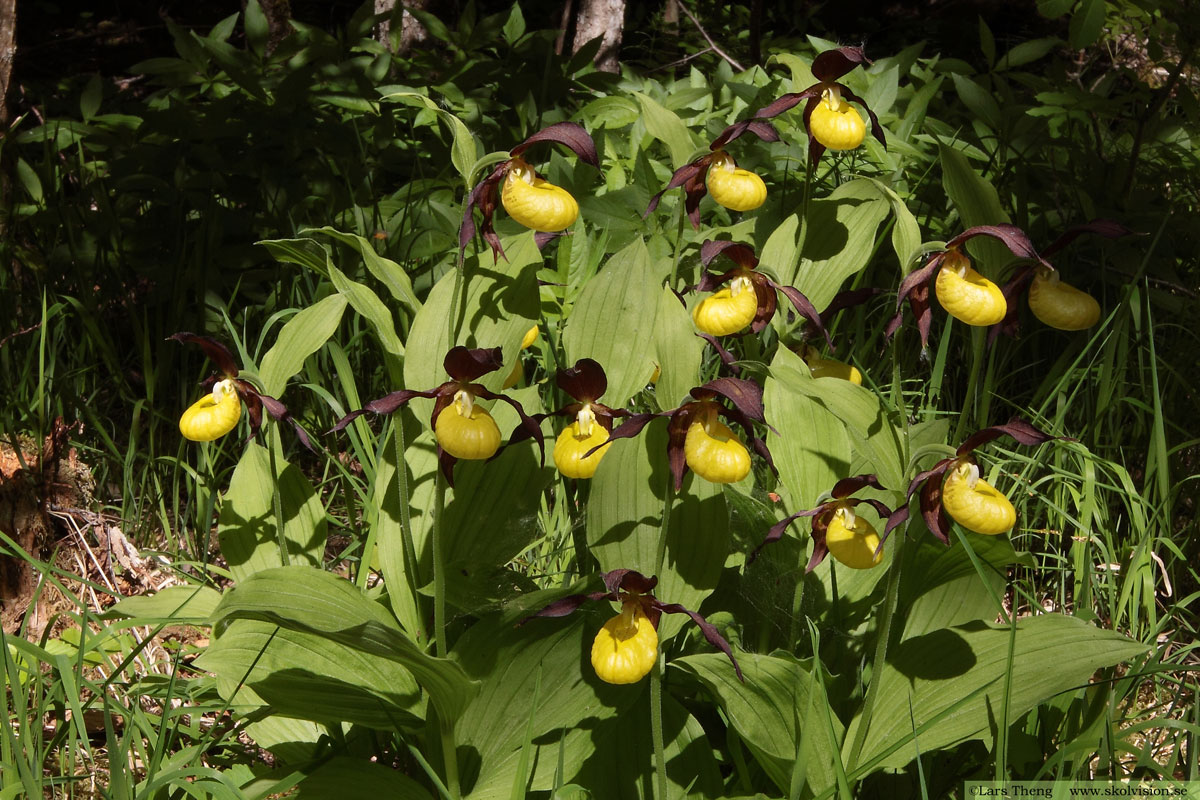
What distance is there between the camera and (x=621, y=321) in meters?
1.53

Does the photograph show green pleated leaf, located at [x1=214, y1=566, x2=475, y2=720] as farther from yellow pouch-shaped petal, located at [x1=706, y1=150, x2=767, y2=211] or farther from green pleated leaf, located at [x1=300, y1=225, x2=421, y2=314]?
yellow pouch-shaped petal, located at [x1=706, y1=150, x2=767, y2=211]

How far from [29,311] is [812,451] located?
2.41 metres

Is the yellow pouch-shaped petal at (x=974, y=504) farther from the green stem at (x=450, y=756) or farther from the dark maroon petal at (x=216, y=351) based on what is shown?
the dark maroon petal at (x=216, y=351)

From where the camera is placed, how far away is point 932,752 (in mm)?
1601

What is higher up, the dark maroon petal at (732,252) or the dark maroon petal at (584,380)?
the dark maroon petal at (732,252)

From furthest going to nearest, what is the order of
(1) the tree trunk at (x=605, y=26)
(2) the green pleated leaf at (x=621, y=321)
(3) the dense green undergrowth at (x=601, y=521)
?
(1) the tree trunk at (x=605, y=26)
(2) the green pleated leaf at (x=621, y=321)
(3) the dense green undergrowth at (x=601, y=521)

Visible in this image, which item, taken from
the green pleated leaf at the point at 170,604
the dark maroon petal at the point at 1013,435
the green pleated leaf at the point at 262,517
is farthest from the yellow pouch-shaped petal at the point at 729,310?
the green pleated leaf at the point at 170,604

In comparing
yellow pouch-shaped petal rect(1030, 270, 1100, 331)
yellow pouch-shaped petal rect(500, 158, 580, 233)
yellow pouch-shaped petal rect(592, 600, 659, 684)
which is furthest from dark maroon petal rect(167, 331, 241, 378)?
yellow pouch-shaped petal rect(1030, 270, 1100, 331)

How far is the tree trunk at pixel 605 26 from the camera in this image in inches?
175

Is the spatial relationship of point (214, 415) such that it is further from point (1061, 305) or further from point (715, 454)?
point (1061, 305)

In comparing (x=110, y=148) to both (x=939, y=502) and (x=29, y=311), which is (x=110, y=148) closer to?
(x=29, y=311)

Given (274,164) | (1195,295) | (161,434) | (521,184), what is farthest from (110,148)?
(1195,295)

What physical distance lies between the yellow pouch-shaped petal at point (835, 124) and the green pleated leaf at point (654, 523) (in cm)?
61

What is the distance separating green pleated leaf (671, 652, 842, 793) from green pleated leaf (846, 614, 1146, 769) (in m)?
0.08
